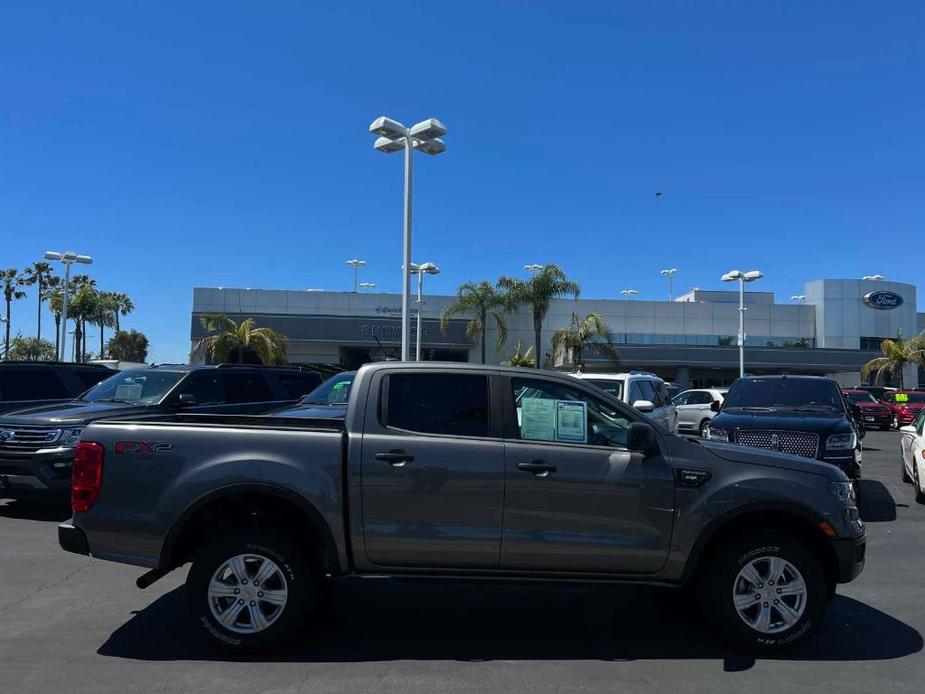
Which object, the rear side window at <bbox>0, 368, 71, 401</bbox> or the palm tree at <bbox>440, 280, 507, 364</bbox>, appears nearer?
the rear side window at <bbox>0, 368, 71, 401</bbox>

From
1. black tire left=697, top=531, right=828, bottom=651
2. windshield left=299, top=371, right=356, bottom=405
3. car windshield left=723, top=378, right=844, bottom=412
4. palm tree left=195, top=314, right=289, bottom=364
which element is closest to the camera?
black tire left=697, top=531, right=828, bottom=651

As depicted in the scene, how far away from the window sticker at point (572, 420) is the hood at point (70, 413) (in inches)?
260

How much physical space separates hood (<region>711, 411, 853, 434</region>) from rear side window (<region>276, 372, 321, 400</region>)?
6616mm

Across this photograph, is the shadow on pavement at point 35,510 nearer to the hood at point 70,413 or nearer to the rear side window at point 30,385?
the hood at point 70,413

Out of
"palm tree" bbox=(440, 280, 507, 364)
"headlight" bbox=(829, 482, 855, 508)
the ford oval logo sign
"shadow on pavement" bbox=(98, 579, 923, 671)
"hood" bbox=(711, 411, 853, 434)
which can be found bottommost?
"shadow on pavement" bbox=(98, 579, 923, 671)

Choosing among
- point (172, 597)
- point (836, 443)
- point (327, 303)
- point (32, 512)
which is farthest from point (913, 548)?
point (327, 303)

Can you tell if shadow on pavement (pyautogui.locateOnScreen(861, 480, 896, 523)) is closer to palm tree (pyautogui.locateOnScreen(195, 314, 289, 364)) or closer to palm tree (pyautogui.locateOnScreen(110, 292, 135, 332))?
palm tree (pyautogui.locateOnScreen(195, 314, 289, 364))

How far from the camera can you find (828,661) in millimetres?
5137

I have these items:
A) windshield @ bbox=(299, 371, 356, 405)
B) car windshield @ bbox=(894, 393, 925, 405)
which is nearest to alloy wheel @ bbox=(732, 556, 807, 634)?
windshield @ bbox=(299, 371, 356, 405)

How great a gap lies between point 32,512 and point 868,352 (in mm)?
48625

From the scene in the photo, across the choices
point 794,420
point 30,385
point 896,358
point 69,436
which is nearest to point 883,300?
point 896,358

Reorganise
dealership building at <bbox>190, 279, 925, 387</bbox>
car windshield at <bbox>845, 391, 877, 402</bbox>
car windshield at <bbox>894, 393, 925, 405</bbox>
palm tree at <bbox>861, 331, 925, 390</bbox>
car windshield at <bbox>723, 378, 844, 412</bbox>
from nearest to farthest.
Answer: car windshield at <bbox>723, 378, 844, 412</bbox> < car windshield at <bbox>894, 393, 925, 405</bbox> < car windshield at <bbox>845, 391, 877, 402</bbox> < palm tree at <bbox>861, 331, 925, 390</bbox> < dealership building at <bbox>190, 279, 925, 387</bbox>

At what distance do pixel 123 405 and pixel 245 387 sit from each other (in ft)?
6.74

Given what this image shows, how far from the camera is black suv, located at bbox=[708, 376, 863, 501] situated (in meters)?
9.81
